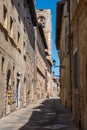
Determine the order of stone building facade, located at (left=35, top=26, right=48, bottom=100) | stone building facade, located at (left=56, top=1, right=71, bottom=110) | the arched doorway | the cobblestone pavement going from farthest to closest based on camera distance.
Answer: stone building facade, located at (left=35, top=26, right=48, bottom=100) < stone building facade, located at (left=56, top=1, right=71, bottom=110) < the arched doorway < the cobblestone pavement

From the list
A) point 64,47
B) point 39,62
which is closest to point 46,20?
point 39,62

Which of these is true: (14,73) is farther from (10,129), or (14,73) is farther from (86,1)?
(86,1)

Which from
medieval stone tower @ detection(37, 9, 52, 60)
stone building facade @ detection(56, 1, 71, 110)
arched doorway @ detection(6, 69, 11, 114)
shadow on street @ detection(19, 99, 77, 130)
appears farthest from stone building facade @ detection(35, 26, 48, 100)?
medieval stone tower @ detection(37, 9, 52, 60)

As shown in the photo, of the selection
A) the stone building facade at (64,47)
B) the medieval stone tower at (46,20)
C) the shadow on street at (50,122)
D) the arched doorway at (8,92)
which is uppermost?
the medieval stone tower at (46,20)

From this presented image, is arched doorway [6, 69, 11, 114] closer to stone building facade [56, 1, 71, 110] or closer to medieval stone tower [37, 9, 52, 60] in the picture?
stone building facade [56, 1, 71, 110]

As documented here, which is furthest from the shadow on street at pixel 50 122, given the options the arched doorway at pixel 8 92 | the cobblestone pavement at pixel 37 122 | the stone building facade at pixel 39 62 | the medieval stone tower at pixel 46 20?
the medieval stone tower at pixel 46 20

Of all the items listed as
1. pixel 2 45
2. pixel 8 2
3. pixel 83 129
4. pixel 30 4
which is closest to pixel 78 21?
pixel 83 129

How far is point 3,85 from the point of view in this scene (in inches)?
723

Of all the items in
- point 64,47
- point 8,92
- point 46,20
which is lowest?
point 8,92

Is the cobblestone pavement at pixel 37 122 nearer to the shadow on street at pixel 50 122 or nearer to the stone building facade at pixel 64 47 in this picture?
the shadow on street at pixel 50 122

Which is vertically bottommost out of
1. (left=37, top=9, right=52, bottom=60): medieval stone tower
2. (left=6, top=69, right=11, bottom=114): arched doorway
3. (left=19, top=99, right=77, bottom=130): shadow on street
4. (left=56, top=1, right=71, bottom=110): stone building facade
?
(left=19, top=99, right=77, bottom=130): shadow on street

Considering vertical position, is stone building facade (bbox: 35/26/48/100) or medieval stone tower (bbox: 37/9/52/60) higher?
medieval stone tower (bbox: 37/9/52/60)

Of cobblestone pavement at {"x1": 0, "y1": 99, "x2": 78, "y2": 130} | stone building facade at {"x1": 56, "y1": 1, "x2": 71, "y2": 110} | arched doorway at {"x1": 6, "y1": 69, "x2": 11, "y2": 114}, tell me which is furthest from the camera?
stone building facade at {"x1": 56, "y1": 1, "x2": 71, "y2": 110}

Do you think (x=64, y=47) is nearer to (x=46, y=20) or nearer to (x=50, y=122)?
(x=50, y=122)
